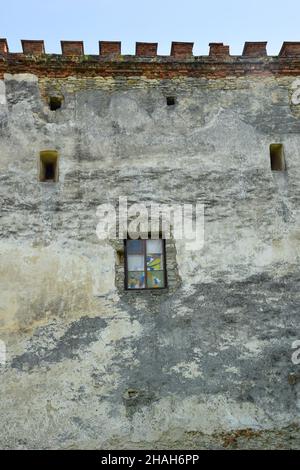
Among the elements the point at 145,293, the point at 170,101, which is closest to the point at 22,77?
the point at 170,101

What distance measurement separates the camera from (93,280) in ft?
34.3

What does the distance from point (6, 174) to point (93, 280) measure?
2791 millimetres

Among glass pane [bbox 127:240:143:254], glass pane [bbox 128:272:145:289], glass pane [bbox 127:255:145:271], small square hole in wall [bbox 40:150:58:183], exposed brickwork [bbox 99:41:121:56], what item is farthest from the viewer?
exposed brickwork [bbox 99:41:121:56]

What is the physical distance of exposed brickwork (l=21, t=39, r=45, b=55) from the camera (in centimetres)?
1176

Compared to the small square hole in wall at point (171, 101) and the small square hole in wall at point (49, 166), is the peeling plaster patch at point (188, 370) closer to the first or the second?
the small square hole in wall at point (49, 166)

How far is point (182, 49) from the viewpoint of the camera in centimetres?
1194

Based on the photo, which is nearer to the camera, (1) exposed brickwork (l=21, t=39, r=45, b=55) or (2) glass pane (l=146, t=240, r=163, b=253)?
(2) glass pane (l=146, t=240, r=163, b=253)

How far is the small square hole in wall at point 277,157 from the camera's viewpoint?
11.5 metres

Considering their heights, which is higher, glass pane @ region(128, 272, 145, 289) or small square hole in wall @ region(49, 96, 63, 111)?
small square hole in wall @ region(49, 96, 63, 111)

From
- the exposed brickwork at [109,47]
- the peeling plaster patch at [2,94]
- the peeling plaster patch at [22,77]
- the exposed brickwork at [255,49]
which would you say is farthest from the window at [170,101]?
the peeling plaster patch at [2,94]

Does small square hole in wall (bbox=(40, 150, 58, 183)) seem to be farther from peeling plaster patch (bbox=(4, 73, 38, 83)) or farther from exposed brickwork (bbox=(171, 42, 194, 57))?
exposed brickwork (bbox=(171, 42, 194, 57))

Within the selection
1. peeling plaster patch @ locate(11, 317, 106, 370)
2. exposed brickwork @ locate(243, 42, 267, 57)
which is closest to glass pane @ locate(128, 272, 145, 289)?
peeling plaster patch @ locate(11, 317, 106, 370)
